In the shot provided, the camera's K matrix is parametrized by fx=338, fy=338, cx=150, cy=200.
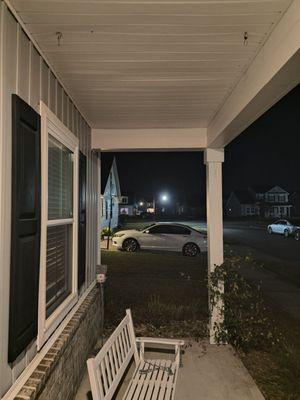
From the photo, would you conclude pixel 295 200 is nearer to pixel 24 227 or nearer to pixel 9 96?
pixel 24 227

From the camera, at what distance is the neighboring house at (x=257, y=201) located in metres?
49.6

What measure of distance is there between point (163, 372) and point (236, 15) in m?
2.79

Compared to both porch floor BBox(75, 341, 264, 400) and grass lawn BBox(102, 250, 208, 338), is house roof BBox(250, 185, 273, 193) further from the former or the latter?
porch floor BBox(75, 341, 264, 400)

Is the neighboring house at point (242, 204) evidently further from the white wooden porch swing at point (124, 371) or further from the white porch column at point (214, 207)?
the white wooden porch swing at point (124, 371)

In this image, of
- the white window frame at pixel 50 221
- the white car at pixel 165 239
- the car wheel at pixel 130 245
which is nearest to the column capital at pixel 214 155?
the white window frame at pixel 50 221

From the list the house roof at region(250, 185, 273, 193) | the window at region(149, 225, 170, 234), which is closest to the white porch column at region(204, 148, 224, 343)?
the window at region(149, 225, 170, 234)

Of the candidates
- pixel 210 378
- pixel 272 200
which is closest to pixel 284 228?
pixel 210 378

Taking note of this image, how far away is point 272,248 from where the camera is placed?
14.7 meters

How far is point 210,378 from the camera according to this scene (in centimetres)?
348

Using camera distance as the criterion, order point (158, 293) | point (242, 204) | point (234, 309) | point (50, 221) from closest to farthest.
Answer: point (50, 221), point (234, 309), point (158, 293), point (242, 204)

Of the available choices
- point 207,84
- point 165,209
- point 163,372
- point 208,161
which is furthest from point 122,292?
point 165,209

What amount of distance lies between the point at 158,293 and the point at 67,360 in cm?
423

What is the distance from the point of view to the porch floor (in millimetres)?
3166

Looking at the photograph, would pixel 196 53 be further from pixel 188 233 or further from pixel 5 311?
pixel 188 233
